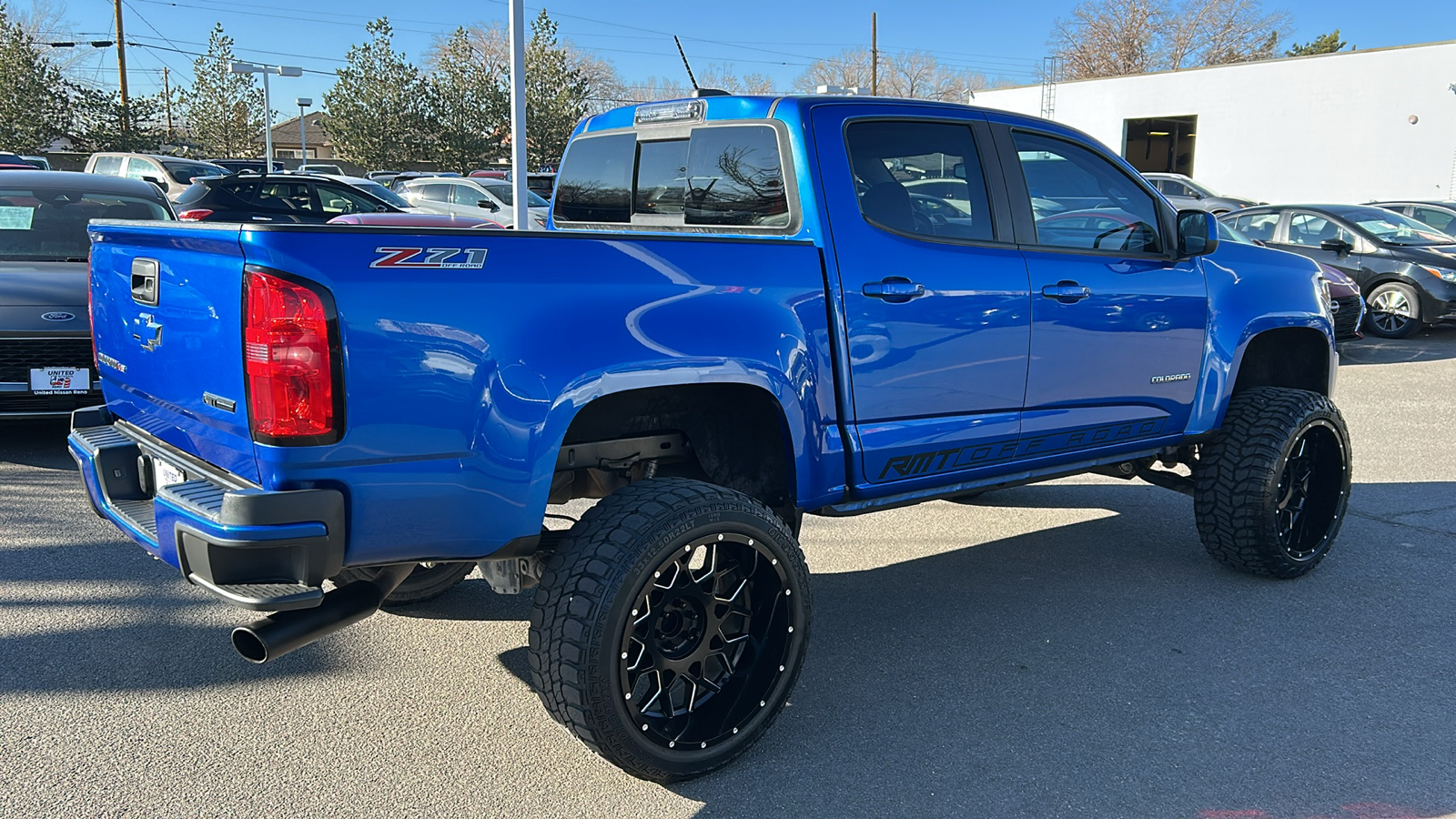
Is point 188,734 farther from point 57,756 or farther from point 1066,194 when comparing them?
point 1066,194

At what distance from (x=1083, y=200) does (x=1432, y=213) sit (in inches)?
622

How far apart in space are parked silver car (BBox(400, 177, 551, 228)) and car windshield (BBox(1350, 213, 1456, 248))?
12.8 meters

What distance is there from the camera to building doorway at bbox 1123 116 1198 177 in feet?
119

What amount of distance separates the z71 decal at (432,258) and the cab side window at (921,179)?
1.46 meters

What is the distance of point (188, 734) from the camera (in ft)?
11.1

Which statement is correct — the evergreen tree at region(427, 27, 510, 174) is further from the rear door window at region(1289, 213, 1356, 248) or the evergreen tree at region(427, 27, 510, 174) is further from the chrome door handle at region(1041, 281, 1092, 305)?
the chrome door handle at region(1041, 281, 1092, 305)

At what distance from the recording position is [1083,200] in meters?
4.48

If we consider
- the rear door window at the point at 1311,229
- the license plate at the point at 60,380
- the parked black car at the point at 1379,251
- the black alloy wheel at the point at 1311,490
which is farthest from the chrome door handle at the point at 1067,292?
the rear door window at the point at 1311,229

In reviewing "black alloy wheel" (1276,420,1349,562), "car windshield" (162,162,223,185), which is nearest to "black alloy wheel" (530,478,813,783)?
"black alloy wheel" (1276,420,1349,562)

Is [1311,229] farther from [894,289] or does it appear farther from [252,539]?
[252,539]

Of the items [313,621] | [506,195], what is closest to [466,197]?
[506,195]

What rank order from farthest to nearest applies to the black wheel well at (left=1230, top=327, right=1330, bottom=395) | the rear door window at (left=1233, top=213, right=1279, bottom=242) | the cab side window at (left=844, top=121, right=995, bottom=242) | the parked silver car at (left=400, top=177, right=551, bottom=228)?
the parked silver car at (left=400, top=177, right=551, bottom=228) < the rear door window at (left=1233, top=213, right=1279, bottom=242) < the black wheel well at (left=1230, top=327, right=1330, bottom=395) < the cab side window at (left=844, top=121, right=995, bottom=242)

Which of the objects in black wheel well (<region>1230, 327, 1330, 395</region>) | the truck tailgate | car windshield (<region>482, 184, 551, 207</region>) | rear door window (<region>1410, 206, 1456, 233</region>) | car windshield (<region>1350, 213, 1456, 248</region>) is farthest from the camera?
car windshield (<region>482, 184, 551, 207</region>)

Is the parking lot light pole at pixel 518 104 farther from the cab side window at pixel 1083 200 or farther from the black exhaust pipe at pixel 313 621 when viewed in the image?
the black exhaust pipe at pixel 313 621
